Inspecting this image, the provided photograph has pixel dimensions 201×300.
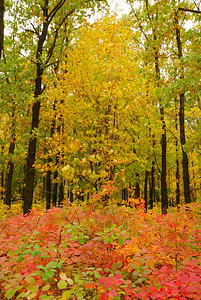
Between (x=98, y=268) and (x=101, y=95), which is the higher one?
(x=101, y=95)

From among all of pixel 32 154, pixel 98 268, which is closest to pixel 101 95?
pixel 32 154

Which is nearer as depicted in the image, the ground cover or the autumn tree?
the ground cover

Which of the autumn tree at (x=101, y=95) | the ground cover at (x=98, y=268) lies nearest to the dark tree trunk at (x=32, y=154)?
the autumn tree at (x=101, y=95)

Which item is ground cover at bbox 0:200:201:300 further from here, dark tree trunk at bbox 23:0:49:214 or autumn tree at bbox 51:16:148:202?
dark tree trunk at bbox 23:0:49:214

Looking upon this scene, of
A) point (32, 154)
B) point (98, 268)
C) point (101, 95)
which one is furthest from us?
point (32, 154)

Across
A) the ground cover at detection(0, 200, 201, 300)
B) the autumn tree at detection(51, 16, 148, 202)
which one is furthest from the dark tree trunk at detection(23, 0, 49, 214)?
the ground cover at detection(0, 200, 201, 300)

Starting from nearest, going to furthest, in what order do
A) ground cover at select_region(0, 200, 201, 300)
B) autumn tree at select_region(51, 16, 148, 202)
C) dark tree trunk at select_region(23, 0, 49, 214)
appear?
ground cover at select_region(0, 200, 201, 300), autumn tree at select_region(51, 16, 148, 202), dark tree trunk at select_region(23, 0, 49, 214)

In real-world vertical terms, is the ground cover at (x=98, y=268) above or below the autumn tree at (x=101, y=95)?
below

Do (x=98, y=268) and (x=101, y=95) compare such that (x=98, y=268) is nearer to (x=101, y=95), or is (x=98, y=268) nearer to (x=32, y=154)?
(x=101, y=95)

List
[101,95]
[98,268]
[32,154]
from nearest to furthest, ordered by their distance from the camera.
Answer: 1. [98,268]
2. [101,95]
3. [32,154]

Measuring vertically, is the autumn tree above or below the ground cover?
above

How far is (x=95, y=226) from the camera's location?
4137mm

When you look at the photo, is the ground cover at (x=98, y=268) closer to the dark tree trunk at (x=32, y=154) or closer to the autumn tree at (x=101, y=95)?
the autumn tree at (x=101, y=95)

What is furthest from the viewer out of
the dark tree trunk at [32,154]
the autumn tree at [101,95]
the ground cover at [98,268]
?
the dark tree trunk at [32,154]
